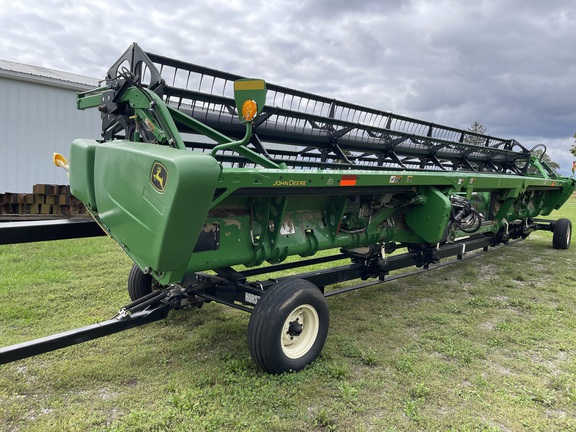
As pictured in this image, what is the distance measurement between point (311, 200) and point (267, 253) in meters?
0.63

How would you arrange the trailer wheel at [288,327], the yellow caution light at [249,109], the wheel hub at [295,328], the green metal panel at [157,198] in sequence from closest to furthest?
the green metal panel at [157,198], the yellow caution light at [249,109], the trailer wheel at [288,327], the wheel hub at [295,328]

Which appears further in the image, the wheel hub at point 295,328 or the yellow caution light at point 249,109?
the wheel hub at point 295,328

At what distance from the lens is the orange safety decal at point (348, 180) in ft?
9.96

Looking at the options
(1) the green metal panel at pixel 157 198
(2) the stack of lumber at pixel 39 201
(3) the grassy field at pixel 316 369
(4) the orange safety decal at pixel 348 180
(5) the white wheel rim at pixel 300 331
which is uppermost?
(4) the orange safety decal at pixel 348 180

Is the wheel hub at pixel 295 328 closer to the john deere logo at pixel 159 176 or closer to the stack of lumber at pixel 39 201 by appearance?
the john deere logo at pixel 159 176

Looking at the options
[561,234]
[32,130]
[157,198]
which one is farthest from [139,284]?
[561,234]

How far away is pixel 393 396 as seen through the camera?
262 cm

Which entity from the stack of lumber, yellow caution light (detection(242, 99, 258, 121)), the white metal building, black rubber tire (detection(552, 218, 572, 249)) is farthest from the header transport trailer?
the white metal building

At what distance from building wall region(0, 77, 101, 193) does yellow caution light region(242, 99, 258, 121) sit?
27.6 ft

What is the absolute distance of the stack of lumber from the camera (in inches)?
310

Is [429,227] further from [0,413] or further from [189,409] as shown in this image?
[0,413]

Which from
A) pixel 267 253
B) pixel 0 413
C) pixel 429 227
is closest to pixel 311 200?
pixel 267 253

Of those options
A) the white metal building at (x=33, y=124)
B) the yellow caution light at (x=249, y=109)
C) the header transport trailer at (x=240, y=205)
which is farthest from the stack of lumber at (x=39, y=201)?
the yellow caution light at (x=249, y=109)

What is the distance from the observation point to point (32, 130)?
29.2 ft
